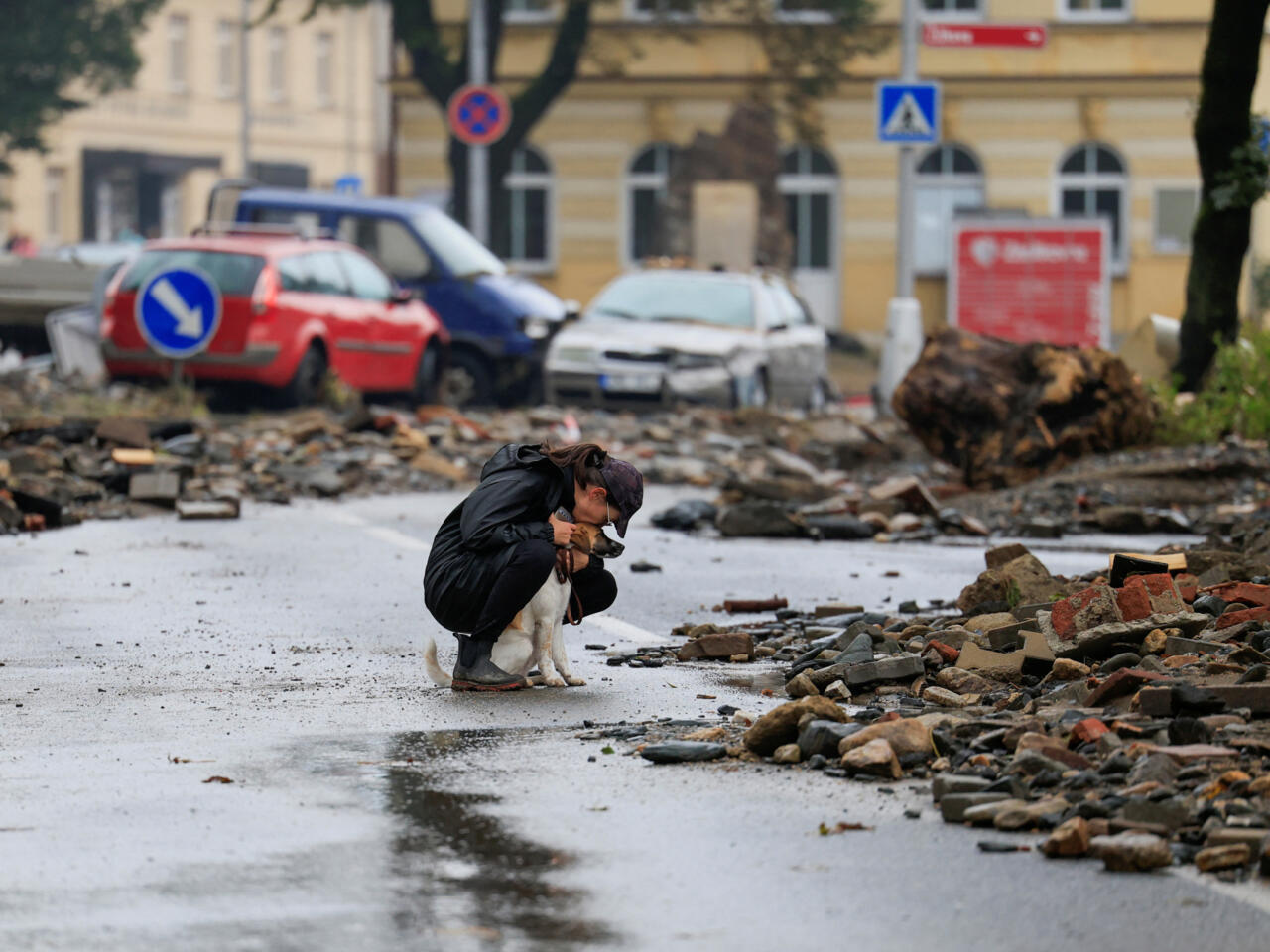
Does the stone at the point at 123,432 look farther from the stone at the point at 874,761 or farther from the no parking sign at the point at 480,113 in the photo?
the stone at the point at 874,761

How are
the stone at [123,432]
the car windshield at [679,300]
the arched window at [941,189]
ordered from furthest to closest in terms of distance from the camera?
the arched window at [941,189] → the car windshield at [679,300] → the stone at [123,432]

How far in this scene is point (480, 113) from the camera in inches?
1120

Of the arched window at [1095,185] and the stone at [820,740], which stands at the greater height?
the arched window at [1095,185]

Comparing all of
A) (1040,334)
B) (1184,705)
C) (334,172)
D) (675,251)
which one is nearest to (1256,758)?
(1184,705)

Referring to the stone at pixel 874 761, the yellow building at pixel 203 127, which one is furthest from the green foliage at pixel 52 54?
the stone at pixel 874 761

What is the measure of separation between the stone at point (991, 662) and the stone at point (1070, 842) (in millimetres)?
2586

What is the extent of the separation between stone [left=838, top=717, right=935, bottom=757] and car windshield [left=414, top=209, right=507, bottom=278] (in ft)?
63.0

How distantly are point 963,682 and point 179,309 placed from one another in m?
13.1

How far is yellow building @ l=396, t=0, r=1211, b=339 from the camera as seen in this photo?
4244 cm

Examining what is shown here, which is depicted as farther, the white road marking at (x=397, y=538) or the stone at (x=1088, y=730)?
the white road marking at (x=397, y=538)

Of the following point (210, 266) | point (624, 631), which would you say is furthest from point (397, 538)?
point (210, 266)

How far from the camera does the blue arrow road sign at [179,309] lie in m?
19.9

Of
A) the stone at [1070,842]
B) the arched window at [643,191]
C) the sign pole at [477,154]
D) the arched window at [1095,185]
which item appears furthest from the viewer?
the arched window at [643,191]

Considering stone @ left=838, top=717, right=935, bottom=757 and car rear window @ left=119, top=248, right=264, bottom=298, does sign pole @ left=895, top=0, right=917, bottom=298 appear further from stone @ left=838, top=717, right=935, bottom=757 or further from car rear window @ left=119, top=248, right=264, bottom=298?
stone @ left=838, top=717, right=935, bottom=757
